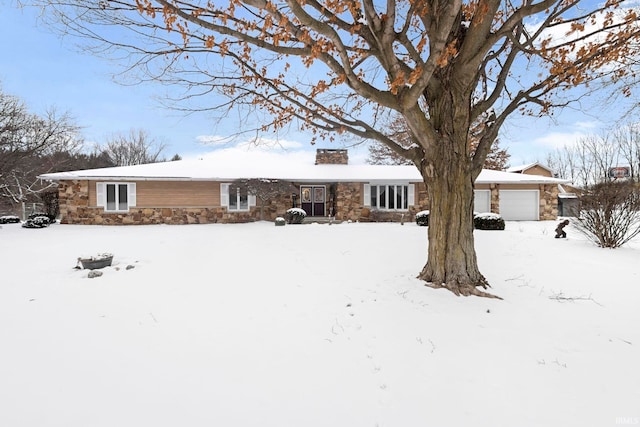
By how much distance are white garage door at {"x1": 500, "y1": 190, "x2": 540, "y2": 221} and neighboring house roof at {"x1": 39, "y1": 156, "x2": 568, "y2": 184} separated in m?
1.00

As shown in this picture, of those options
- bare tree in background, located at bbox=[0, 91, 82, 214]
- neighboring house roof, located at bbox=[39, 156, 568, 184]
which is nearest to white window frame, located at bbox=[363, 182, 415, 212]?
neighboring house roof, located at bbox=[39, 156, 568, 184]

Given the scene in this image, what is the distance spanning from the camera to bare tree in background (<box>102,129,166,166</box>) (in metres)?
36.4

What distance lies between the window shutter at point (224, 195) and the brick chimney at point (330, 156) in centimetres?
723

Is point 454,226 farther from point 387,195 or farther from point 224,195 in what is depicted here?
point 224,195

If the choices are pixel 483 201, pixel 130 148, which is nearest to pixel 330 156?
pixel 483 201

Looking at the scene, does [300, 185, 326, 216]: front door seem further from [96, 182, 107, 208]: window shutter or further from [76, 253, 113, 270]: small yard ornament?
[76, 253, 113, 270]: small yard ornament

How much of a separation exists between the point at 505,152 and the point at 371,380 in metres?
32.9

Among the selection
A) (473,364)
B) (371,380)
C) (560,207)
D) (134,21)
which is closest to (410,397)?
(371,380)

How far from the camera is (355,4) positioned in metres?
4.14

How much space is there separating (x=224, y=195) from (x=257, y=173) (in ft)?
7.62

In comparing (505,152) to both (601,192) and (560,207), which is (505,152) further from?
(601,192)

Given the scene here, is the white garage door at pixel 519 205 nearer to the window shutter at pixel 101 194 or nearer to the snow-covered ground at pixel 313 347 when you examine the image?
A: the snow-covered ground at pixel 313 347

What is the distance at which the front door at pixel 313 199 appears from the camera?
784 inches

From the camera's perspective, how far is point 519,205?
64.4ft
